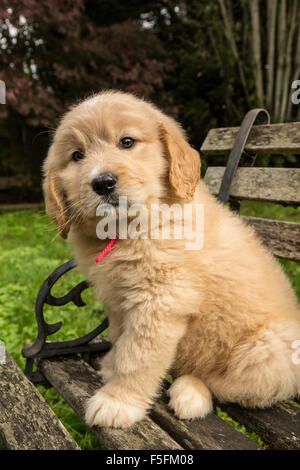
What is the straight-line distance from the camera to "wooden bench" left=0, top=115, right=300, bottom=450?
128cm

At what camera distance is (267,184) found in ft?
7.38

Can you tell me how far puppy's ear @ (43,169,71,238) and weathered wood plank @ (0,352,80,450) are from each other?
0.65m

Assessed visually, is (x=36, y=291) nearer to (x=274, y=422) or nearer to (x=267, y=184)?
(x=267, y=184)

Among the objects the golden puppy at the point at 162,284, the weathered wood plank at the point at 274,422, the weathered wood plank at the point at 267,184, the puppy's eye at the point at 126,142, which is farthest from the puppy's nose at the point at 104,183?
the weathered wood plank at the point at 267,184

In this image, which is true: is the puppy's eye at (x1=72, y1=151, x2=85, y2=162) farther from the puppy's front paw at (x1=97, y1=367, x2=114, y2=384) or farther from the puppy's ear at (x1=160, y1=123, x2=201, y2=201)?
the puppy's front paw at (x1=97, y1=367, x2=114, y2=384)

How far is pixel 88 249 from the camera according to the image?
1735 mm

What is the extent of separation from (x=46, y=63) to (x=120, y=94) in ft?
21.9

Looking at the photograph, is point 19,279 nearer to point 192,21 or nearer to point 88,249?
point 88,249

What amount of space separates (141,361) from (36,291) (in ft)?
8.33

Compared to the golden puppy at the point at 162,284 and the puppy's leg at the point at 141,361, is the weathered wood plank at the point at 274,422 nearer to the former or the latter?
the golden puppy at the point at 162,284

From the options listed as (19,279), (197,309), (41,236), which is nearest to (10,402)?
(197,309)

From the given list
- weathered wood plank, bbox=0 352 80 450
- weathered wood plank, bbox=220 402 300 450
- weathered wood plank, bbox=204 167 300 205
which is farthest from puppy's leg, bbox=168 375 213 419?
weathered wood plank, bbox=204 167 300 205

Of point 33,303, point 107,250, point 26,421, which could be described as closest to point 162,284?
point 107,250

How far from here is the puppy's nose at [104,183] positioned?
144cm
